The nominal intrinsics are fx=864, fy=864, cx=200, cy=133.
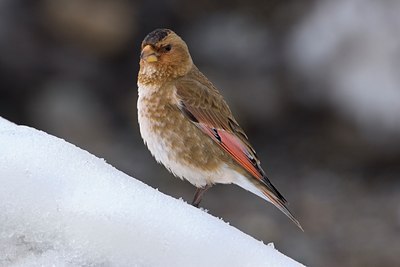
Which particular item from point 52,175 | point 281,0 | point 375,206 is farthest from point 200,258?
point 281,0

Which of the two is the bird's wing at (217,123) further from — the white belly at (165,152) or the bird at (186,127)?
the white belly at (165,152)

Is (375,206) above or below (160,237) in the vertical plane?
above

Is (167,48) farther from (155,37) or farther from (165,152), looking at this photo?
(165,152)

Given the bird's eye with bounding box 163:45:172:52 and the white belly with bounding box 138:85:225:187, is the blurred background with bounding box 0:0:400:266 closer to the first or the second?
the white belly with bounding box 138:85:225:187

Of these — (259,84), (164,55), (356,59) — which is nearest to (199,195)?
(164,55)

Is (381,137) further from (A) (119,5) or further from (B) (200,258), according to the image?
(B) (200,258)

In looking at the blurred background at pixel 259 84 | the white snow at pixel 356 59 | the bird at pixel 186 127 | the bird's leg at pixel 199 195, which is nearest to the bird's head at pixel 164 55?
the bird at pixel 186 127
